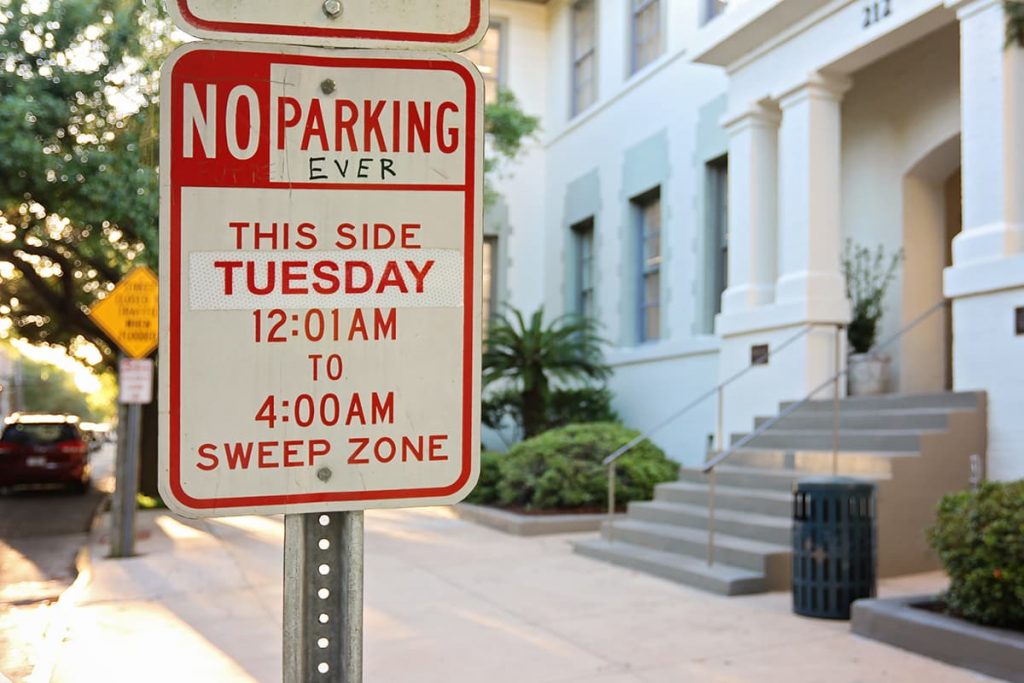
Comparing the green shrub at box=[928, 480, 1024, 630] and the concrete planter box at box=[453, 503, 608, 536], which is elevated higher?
the green shrub at box=[928, 480, 1024, 630]

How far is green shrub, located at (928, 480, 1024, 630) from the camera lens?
19.4 ft

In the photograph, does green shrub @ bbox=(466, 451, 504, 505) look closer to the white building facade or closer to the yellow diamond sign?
the white building facade

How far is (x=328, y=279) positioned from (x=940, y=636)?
220 inches

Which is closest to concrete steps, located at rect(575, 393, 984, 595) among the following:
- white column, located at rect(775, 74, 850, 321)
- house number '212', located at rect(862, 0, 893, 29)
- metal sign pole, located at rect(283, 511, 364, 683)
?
white column, located at rect(775, 74, 850, 321)

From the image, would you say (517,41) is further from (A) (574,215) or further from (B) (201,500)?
(B) (201,500)

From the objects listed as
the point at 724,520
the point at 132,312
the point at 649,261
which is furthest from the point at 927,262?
the point at 132,312

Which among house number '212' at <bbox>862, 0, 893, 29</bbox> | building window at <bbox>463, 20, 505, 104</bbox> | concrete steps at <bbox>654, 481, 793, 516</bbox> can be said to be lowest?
concrete steps at <bbox>654, 481, 793, 516</bbox>

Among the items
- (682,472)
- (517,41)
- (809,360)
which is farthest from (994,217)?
(517,41)

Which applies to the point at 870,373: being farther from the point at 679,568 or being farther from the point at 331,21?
the point at 331,21

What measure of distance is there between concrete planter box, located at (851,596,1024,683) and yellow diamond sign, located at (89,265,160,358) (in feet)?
24.8

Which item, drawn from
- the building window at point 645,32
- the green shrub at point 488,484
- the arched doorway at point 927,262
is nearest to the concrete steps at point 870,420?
the arched doorway at point 927,262

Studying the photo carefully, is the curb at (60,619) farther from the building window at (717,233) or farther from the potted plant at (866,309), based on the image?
the building window at (717,233)

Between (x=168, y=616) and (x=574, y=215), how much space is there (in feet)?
43.8

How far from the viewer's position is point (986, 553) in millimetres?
6031
